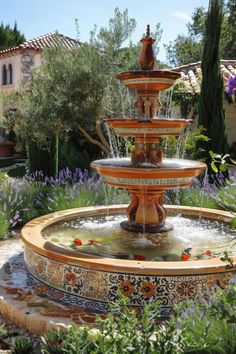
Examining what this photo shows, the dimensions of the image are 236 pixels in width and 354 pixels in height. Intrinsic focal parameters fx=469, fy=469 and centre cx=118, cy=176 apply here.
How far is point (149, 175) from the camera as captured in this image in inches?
209

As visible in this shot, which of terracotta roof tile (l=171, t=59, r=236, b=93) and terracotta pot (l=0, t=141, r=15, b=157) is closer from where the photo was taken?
terracotta roof tile (l=171, t=59, r=236, b=93)

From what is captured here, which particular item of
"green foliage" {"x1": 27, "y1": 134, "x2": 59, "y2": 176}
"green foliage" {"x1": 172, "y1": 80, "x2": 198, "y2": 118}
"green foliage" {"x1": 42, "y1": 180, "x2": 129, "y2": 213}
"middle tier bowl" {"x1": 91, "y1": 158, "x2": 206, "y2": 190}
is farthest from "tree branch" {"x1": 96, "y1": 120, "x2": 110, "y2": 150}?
"middle tier bowl" {"x1": 91, "y1": 158, "x2": 206, "y2": 190}

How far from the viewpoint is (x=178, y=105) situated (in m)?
17.0

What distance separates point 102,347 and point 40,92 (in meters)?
9.11

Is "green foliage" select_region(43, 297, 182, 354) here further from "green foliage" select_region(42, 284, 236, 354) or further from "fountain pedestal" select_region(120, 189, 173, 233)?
"fountain pedestal" select_region(120, 189, 173, 233)

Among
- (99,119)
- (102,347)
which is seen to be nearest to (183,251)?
Answer: (102,347)

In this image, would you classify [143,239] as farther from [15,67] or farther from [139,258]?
[15,67]

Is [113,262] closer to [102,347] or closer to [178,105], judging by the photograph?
[102,347]

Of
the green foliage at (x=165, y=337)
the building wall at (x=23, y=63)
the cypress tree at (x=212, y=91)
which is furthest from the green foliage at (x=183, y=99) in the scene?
the green foliage at (x=165, y=337)

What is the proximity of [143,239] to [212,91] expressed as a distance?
314 inches

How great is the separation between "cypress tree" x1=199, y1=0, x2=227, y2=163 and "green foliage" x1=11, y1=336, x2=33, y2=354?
9560mm

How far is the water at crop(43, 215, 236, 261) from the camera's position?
5285mm

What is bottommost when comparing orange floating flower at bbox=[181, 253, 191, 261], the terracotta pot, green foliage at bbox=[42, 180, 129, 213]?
the terracotta pot

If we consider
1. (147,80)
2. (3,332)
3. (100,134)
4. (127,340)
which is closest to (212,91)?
(100,134)
